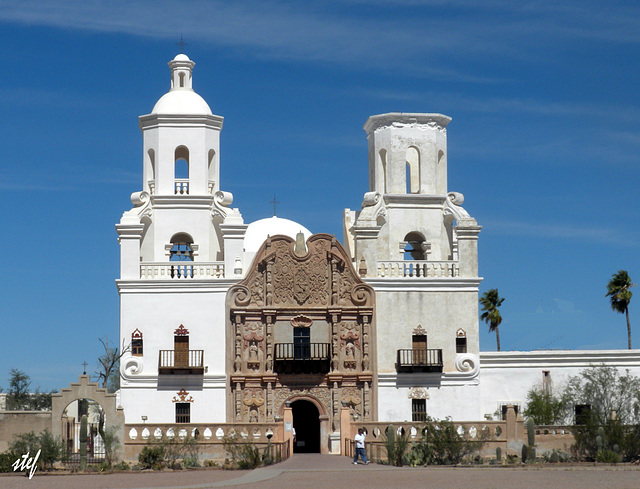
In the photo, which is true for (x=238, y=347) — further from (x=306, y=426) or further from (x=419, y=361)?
(x=419, y=361)

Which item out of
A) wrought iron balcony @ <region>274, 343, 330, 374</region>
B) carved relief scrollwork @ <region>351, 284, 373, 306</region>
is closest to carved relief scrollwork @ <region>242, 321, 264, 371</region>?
wrought iron balcony @ <region>274, 343, 330, 374</region>

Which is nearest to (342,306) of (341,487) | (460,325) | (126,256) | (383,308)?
(383,308)

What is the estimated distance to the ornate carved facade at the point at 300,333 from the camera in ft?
168

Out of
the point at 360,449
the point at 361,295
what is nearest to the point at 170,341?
the point at 361,295

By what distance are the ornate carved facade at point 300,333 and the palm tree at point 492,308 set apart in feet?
75.9

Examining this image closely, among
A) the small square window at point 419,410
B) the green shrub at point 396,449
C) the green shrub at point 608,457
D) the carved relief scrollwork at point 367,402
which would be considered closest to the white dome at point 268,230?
Answer: the carved relief scrollwork at point 367,402

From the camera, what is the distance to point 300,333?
5203 cm

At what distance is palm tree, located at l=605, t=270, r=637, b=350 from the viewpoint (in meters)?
65.2

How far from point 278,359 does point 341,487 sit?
18180 millimetres

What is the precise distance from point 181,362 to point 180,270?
3986 millimetres

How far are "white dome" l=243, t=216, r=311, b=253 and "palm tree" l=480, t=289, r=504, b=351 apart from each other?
51.5 feet

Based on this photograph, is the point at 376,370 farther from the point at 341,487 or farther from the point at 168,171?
the point at 341,487

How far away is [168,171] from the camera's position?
177 feet

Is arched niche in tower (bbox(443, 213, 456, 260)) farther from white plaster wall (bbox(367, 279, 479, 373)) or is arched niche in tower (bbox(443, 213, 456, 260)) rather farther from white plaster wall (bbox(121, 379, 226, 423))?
white plaster wall (bbox(121, 379, 226, 423))
